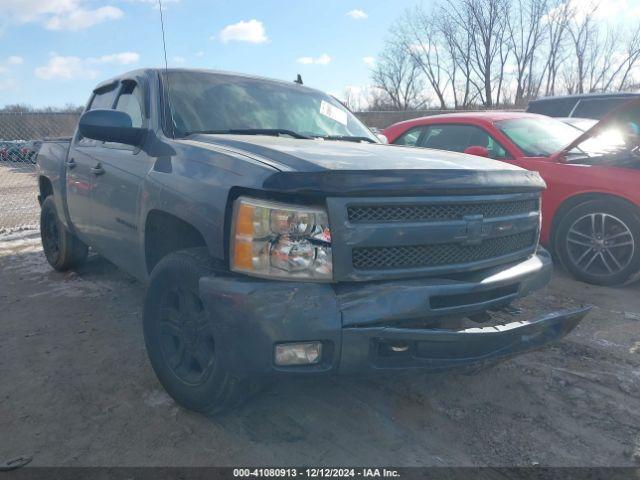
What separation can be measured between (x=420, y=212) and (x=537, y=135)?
14.0 feet

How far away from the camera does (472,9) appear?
35.5 metres

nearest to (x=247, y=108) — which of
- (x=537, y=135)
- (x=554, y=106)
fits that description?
(x=537, y=135)

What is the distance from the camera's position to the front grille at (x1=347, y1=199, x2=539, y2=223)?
86.9 inches

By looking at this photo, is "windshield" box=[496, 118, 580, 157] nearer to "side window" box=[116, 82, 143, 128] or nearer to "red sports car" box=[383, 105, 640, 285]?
"red sports car" box=[383, 105, 640, 285]

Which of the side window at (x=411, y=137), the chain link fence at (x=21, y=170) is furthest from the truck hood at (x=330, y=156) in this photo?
the chain link fence at (x=21, y=170)

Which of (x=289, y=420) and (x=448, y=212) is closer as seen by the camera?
(x=448, y=212)

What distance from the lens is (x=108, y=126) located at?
120 inches

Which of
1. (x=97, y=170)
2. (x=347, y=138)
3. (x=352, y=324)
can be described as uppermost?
(x=347, y=138)

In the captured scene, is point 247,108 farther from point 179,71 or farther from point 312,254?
point 312,254

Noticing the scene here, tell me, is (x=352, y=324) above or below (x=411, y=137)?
below

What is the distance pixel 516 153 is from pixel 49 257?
201 inches

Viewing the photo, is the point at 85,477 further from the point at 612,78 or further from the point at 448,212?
the point at 612,78

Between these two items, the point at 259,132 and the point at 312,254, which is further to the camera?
the point at 259,132

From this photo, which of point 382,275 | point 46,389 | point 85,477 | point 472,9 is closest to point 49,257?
point 46,389
